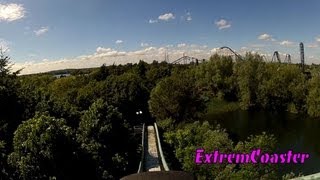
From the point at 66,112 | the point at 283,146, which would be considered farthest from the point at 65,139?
the point at 283,146

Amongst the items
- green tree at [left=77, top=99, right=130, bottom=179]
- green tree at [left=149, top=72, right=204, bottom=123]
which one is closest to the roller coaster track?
green tree at [left=77, top=99, right=130, bottom=179]

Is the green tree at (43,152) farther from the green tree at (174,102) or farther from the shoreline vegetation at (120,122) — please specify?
the green tree at (174,102)

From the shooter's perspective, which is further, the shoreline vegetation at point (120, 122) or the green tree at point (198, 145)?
the green tree at point (198, 145)

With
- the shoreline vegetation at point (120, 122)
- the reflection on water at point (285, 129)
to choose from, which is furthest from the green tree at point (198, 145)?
the reflection on water at point (285, 129)

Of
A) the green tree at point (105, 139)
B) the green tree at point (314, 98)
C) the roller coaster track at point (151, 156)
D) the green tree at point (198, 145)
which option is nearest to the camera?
the green tree at point (105, 139)

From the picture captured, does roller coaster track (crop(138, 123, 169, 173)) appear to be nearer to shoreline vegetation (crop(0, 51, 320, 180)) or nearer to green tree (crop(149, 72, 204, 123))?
shoreline vegetation (crop(0, 51, 320, 180))

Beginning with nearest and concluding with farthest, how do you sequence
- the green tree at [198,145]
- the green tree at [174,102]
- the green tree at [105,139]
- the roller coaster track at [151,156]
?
the green tree at [105,139] → the green tree at [198,145] → the roller coaster track at [151,156] → the green tree at [174,102]
